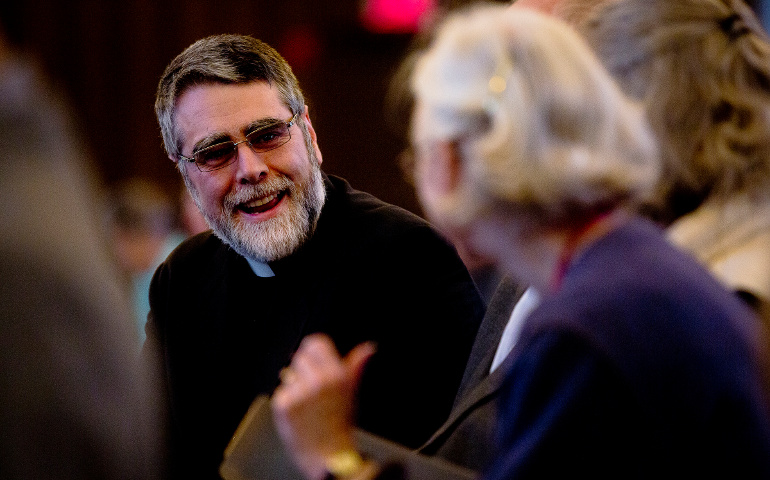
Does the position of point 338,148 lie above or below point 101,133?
below

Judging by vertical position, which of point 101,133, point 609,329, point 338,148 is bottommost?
Answer: point 338,148

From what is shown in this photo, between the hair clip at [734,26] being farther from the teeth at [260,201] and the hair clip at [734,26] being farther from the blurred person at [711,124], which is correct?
the teeth at [260,201]

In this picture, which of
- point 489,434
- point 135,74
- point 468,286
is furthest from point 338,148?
point 489,434

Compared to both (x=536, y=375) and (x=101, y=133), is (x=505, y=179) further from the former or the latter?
(x=101, y=133)

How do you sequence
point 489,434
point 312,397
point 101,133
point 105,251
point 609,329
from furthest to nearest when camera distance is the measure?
point 101,133
point 489,434
point 312,397
point 105,251
point 609,329

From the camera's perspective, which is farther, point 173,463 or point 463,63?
point 173,463

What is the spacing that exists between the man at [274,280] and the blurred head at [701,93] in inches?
29.1

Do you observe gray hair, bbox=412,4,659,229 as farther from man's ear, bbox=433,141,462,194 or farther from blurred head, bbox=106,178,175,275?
blurred head, bbox=106,178,175,275

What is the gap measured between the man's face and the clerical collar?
43 mm

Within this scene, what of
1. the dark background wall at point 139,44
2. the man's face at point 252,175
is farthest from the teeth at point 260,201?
the dark background wall at point 139,44

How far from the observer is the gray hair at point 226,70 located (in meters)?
2.02

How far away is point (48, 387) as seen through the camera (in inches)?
39.5

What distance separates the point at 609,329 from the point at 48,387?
0.66 m

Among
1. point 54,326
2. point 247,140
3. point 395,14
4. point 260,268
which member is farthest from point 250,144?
point 395,14
